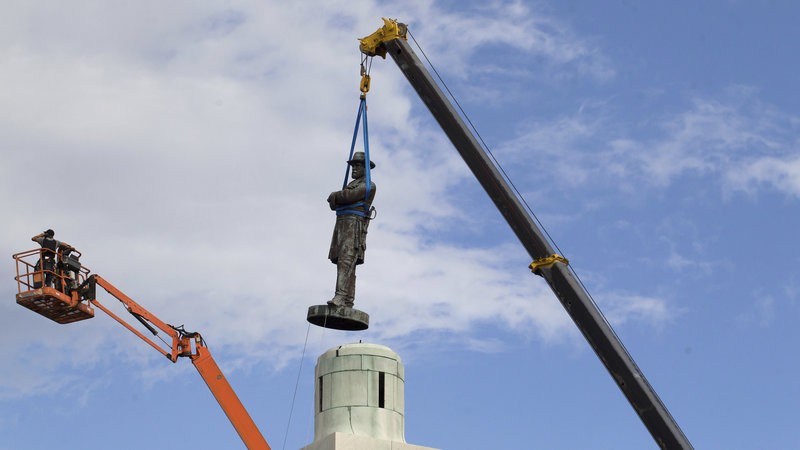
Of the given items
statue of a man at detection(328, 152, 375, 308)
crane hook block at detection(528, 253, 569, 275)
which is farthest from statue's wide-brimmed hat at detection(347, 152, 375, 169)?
crane hook block at detection(528, 253, 569, 275)

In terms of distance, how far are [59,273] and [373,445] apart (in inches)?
457

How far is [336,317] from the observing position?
3584cm

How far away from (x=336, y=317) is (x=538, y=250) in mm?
4727

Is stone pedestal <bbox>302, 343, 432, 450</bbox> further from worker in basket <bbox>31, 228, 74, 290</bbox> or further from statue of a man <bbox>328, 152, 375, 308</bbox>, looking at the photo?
worker in basket <bbox>31, 228, 74, 290</bbox>

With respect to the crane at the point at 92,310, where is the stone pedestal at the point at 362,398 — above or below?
below

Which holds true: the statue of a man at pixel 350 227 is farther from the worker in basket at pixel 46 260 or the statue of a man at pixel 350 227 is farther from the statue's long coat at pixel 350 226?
the worker in basket at pixel 46 260

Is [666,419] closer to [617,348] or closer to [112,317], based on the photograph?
[617,348]

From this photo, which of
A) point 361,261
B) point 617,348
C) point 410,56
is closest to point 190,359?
point 361,261

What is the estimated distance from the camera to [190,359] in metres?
41.7

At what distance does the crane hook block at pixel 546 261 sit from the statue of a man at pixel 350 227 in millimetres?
3872

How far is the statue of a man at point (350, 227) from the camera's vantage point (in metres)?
36.5

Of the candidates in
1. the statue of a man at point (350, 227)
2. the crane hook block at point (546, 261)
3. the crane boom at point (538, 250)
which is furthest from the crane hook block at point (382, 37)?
the crane hook block at point (546, 261)

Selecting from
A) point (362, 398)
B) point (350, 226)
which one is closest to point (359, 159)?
point (350, 226)

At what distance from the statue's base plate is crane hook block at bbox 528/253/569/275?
152 inches
